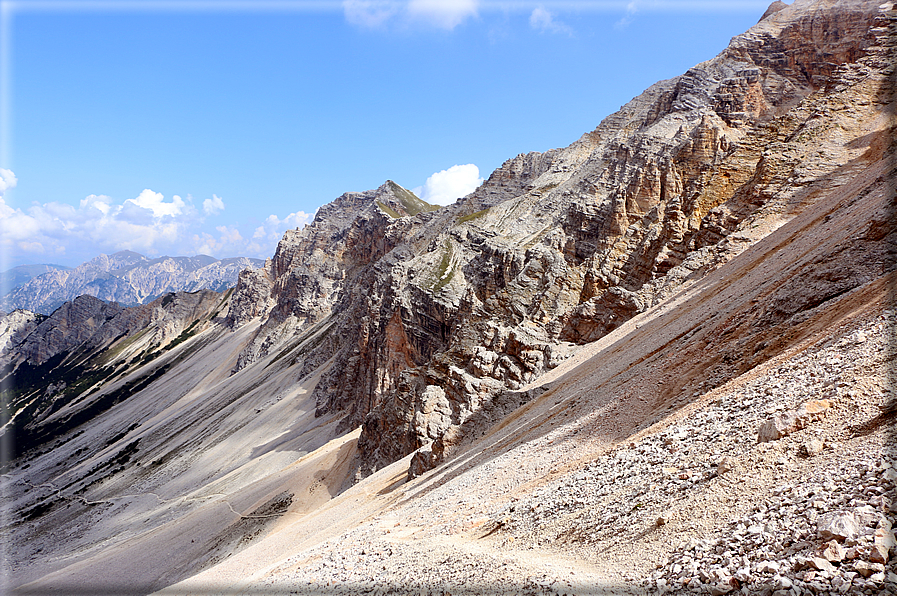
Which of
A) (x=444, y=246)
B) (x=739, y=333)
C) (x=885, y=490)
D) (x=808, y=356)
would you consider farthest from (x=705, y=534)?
(x=444, y=246)

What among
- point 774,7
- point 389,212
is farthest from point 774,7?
point 389,212

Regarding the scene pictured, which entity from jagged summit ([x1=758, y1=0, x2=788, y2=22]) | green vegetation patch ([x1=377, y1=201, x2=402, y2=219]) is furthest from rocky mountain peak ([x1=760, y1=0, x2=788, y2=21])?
green vegetation patch ([x1=377, y1=201, x2=402, y2=219])

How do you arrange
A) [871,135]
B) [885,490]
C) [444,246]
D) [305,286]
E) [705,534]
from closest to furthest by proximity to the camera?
[885,490] → [705,534] → [871,135] → [444,246] → [305,286]

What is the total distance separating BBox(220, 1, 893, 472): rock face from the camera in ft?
133

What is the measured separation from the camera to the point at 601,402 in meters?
23.2

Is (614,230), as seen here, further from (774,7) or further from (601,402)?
(774,7)

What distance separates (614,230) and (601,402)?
40.8m

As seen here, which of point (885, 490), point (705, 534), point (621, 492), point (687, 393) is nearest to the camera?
point (885, 490)

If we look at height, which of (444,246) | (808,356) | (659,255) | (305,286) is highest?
(305,286)

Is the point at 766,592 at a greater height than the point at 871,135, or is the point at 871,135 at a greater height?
the point at 871,135

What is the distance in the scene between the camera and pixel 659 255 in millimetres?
47406

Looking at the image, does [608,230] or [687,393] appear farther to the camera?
[608,230]

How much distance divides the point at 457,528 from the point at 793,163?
138ft

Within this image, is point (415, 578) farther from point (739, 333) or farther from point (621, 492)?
point (739, 333)
